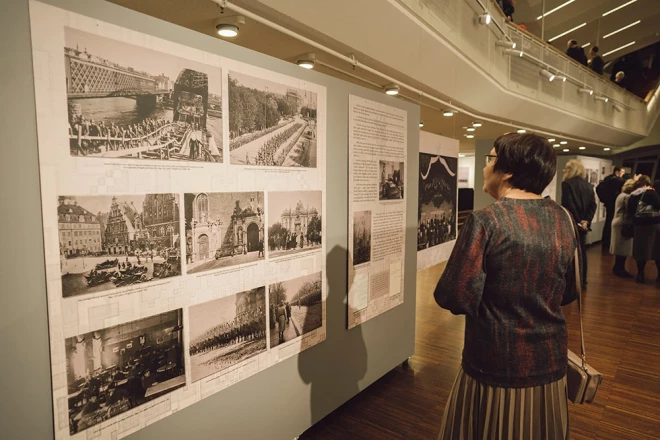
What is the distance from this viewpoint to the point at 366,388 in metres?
3.16

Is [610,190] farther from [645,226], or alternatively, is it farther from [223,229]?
[223,229]

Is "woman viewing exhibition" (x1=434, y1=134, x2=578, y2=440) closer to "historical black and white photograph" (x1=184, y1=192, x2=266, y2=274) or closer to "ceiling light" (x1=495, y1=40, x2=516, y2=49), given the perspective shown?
"historical black and white photograph" (x1=184, y1=192, x2=266, y2=274)

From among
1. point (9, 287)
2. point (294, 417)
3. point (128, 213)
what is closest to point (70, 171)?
point (128, 213)

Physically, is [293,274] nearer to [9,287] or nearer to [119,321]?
[119,321]

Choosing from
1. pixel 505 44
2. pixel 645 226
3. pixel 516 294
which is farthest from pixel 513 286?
pixel 645 226

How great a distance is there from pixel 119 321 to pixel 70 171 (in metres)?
0.58

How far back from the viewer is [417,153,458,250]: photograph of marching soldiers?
3.67 metres

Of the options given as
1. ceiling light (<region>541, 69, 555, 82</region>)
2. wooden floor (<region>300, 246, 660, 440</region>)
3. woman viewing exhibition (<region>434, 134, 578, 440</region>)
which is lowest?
wooden floor (<region>300, 246, 660, 440</region>)

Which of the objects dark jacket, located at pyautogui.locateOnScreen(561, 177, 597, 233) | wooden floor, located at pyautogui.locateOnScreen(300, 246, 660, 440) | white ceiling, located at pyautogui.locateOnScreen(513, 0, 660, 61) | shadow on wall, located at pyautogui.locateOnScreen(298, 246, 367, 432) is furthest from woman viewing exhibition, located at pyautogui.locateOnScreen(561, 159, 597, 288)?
white ceiling, located at pyautogui.locateOnScreen(513, 0, 660, 61)

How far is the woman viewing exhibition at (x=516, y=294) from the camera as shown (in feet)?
4.56

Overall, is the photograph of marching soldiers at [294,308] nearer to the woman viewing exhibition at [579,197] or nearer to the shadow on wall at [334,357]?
the shadow on wall at [334,357]

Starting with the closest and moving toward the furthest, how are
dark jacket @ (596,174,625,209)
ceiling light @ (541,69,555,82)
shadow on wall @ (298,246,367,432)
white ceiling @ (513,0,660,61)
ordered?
shadow on wall @ (298,246,367,432)
ceiling light @ (541,69,555,82)
dark jacket @ (596,174,625,209)
white ceiling @ (513,0,660,61)

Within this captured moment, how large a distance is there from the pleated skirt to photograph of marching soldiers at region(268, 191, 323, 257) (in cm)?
112

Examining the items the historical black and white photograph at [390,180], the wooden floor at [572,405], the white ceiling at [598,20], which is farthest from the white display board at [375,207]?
the white ceiling at [598,20]
